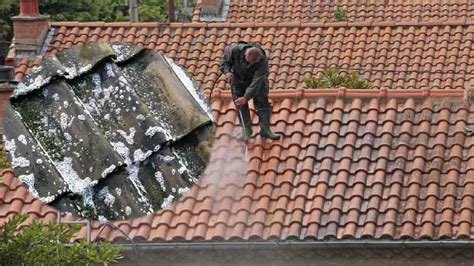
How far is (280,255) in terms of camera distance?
15.5 m

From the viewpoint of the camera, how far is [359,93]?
17453 mm

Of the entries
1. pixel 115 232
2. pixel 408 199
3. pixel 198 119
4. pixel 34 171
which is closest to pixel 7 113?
pixel 34 171

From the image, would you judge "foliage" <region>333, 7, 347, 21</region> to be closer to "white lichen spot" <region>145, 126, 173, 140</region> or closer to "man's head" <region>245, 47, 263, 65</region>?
"man's head" <region>245, 47, 263, 65</region>

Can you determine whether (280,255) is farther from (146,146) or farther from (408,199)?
(146,146)

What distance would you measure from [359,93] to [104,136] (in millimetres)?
7143

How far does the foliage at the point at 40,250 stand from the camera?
11.1m

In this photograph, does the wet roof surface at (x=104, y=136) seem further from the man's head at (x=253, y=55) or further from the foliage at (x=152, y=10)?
the foliage at (x=152, y=10)

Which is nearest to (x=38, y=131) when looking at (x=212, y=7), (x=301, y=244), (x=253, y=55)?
(x=253, y=55)

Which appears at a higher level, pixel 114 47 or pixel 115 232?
pixel 114 47

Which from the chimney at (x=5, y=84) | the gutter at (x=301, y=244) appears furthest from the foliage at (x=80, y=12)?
the gutter at (x=301, y=244)

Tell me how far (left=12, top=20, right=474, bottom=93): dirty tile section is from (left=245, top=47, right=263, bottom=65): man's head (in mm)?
8085

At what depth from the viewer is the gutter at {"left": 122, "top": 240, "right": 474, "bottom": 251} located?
1507 centimetres

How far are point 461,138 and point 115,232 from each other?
402 cm

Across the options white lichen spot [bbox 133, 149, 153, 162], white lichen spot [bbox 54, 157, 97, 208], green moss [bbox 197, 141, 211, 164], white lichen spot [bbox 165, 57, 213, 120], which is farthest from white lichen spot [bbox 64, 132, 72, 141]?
white lichen spot [bbox 165, 57, 213, 120]
